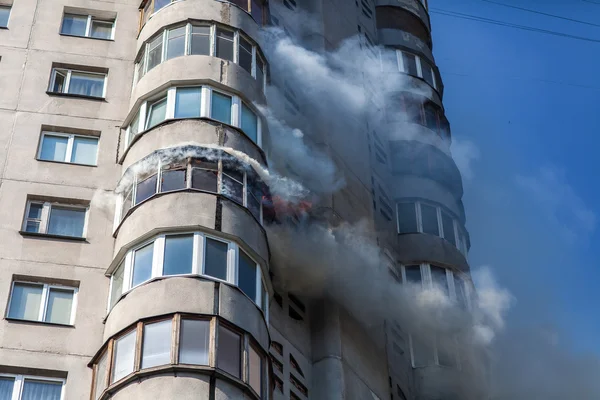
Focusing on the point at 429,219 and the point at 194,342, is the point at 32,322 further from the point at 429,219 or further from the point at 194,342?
the point at 429,219

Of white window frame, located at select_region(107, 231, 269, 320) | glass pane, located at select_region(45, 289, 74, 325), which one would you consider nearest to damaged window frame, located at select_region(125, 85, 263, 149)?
white window frame, located at select_region(107, 231, 269, 320)

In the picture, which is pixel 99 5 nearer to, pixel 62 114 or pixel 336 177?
pixel 62 114

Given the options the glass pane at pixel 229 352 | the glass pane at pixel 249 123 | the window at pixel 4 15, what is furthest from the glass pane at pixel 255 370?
the window at pixel 4 15

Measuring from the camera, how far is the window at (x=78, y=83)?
31.8 metres

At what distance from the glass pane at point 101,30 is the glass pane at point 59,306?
10.2m

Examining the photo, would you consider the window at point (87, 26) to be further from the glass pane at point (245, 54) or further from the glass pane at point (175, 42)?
the glass pane at point (245, 54)

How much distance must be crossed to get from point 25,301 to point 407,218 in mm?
15698

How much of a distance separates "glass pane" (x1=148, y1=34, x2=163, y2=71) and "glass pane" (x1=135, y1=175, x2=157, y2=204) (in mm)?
4976

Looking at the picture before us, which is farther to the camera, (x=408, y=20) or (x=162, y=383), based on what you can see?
(x=408, y=20)

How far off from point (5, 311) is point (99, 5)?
40.8 ft

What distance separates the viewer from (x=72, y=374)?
2478cm

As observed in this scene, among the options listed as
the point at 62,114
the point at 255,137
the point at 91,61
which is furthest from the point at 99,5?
the point at 255,137

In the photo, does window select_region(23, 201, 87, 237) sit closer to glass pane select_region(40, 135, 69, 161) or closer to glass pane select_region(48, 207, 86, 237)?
glass pane select_region(48, 207, 86, 237)

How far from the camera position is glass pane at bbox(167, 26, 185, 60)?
31.3 m
